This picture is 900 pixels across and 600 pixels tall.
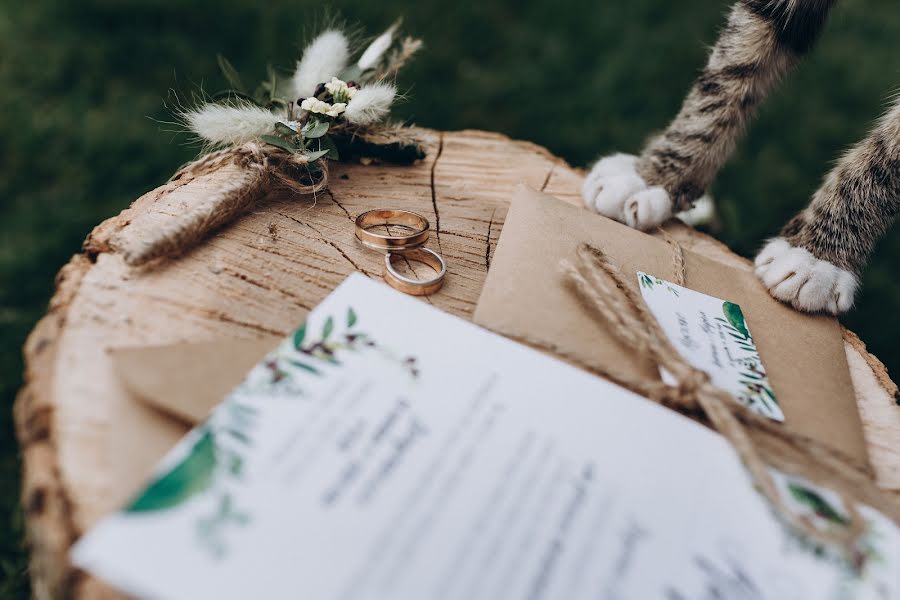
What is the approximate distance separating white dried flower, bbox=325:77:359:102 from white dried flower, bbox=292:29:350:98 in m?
0.04

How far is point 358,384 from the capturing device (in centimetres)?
48

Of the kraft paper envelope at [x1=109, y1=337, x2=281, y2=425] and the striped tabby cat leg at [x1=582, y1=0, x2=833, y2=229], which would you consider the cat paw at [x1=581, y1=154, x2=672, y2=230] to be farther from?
the kraft paper envelope at [x1=109, y1=337, x2=281, y2=425]

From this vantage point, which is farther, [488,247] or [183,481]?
[488,247]

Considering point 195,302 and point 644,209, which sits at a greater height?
point 644,209

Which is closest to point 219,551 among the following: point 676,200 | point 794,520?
point 794,520

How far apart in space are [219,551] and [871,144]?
3.11 feet

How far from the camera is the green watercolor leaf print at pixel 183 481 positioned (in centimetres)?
38

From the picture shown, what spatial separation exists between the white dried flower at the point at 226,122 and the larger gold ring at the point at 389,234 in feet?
0.53

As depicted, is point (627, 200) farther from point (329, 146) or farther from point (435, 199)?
point (329, 146)

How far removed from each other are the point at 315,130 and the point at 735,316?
0.54 m

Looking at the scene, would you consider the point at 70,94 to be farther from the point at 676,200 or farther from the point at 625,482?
the point at 625,482

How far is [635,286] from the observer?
65 cm

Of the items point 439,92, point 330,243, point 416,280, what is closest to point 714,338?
point 416,280

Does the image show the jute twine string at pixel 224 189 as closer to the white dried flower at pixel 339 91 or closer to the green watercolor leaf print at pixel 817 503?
the white dried flower at pixel 339 91
